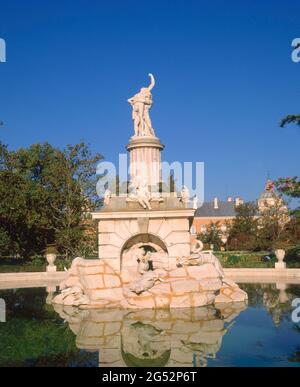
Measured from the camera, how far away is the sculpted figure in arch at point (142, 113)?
2169cm

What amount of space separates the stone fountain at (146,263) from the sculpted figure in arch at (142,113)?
8.33 ft

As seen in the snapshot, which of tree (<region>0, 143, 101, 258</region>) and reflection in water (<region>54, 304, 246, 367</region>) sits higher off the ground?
tree (<region>0, 143, 101, 258</region>)

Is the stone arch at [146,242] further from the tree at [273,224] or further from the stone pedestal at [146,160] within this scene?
the tree at [273,224]

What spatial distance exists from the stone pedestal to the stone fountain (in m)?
0.45

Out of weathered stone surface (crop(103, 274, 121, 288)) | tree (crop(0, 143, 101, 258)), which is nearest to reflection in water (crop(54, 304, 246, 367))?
weathered stone surface (crop(103, 274, 121, 288))

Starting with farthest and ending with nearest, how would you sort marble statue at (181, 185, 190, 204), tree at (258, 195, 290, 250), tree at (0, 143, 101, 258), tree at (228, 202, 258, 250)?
tree at (228, 202, 258, 250), tree at (258, 195, 290, 250), tree at (0, 143, 101, 258), marble statue at (181, 185, 190, 204)

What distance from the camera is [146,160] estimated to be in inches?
846

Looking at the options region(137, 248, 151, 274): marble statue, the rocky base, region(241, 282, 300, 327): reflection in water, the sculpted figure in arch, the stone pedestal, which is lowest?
region(241, 282, 300, 327): reflection in water

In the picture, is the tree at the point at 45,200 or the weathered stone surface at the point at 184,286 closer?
the weathered stone surface at the point at 184,286

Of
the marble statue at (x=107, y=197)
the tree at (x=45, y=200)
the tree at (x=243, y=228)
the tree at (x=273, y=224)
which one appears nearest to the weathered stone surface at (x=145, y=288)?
the marble statue at (x=107, y=197)

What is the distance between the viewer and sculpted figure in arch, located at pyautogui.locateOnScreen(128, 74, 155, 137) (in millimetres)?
21688

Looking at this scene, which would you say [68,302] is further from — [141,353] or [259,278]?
[259,278]

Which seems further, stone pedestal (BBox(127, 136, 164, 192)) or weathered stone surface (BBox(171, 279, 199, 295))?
stone pedestal (BBox(127, 136, 164, 192))

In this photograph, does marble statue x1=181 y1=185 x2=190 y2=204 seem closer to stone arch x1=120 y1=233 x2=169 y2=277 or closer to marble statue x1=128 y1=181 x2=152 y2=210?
marble statue x1=128 y1=181 x2=152 y2=210
